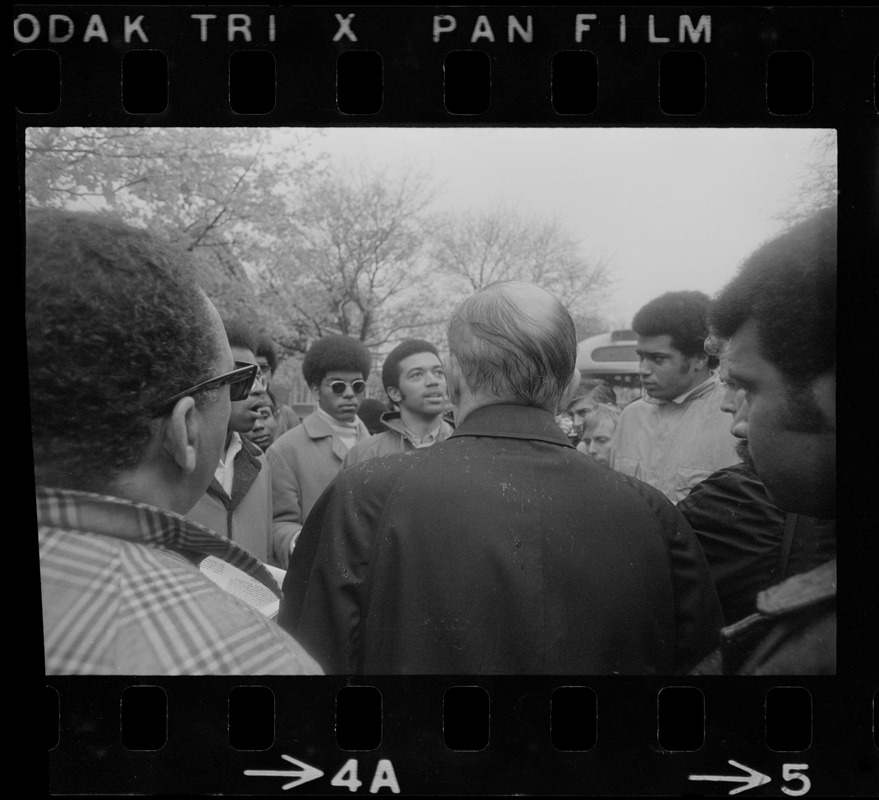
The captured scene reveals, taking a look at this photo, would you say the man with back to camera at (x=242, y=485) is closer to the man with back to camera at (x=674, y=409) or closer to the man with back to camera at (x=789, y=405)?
the man with back to camera at (x=674, y=409)

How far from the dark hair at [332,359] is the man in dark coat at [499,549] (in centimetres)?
38

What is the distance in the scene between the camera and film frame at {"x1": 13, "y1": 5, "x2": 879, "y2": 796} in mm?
3357

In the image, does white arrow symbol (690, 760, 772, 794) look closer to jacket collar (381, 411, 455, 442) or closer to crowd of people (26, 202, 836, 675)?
crowd of people (26, 202, 836, 675)

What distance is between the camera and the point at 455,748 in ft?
11.2

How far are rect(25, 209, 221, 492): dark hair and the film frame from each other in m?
0.47

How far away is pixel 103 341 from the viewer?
125 inches

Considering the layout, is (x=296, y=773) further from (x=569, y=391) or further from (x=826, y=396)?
(x=826, y=396)

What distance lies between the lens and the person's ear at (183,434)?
315 centimetres

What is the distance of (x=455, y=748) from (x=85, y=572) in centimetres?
149

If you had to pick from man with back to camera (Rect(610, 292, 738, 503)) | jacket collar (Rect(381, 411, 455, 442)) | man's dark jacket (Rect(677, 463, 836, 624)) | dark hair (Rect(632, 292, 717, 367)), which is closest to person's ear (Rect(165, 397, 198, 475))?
jacket collar (Rect(381, 411, 455, 442))

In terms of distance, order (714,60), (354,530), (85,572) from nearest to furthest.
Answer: (85,572), (354,530), (714,60)

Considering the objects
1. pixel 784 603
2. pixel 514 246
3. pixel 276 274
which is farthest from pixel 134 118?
pixel 784 603

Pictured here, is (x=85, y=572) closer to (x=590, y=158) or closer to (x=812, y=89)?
(x=590, y=158)

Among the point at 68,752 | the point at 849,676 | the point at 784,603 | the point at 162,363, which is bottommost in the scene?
the point at 68,752
